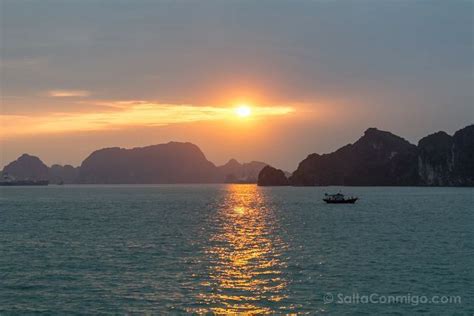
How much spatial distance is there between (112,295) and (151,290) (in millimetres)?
3209

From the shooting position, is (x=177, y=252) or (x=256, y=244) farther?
(x=256, y=244)

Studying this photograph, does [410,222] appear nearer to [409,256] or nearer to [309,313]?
[409,256]

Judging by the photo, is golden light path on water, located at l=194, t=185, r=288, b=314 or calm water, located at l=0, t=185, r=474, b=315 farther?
calm water, located at l=0, t=185, r=474, b=315

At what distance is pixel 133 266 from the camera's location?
56.6 m

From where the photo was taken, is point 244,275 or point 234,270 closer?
point 244,275

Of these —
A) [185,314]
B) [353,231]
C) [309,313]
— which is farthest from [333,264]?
[353,231]

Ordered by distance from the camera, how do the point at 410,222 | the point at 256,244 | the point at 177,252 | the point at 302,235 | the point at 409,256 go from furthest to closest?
the point at 410,222 < the point at 302,235 < the point at 256,244 < the point at 177,252 < the point at 409,256

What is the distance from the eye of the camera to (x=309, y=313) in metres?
38.7

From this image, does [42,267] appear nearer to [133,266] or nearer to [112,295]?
[133,266]

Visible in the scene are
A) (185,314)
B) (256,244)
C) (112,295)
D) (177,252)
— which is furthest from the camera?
(256,244)

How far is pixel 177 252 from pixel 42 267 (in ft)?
54.1

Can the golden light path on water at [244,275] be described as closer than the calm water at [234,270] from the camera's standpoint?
Yes

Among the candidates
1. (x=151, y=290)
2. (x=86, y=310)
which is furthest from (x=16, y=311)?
(x=151, y=290)

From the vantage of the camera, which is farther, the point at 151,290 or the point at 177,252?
the point at 177,252
